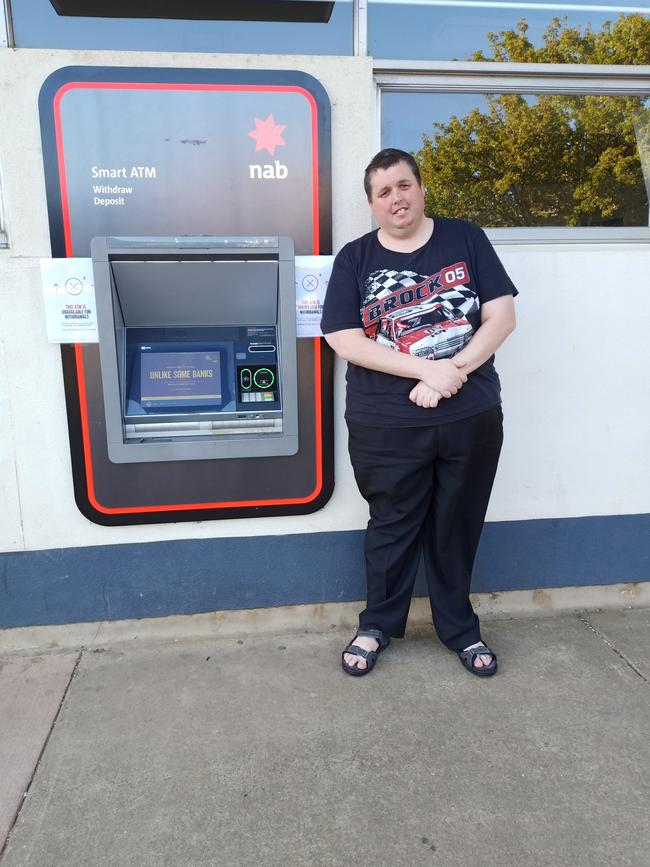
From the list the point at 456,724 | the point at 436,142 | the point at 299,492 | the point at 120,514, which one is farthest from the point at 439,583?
the point at 436,142

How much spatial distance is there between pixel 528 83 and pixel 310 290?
4.14ft

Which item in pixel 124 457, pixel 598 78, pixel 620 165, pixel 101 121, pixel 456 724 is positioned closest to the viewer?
pixel 456 724

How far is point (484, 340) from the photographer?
7.09 feet

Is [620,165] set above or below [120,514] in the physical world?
above

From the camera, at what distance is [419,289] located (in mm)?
2182

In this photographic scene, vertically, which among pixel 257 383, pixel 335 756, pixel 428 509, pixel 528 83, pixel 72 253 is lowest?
pixel 335 756

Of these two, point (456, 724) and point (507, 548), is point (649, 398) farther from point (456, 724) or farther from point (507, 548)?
point (456, 724)

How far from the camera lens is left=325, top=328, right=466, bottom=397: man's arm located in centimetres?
210

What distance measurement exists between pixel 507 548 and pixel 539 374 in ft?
2.59

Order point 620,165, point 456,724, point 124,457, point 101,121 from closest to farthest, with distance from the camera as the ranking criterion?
point 456,724 < point 101,121 < point 124,457 < point 620,165

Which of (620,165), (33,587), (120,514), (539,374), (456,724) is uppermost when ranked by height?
(620,165)

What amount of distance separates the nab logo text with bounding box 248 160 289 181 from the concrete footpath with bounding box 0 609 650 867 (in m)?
1.87

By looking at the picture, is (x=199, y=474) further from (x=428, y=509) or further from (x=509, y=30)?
(x=509, y=30)

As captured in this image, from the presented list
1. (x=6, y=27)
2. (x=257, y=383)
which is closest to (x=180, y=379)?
(x=257, y=383)
